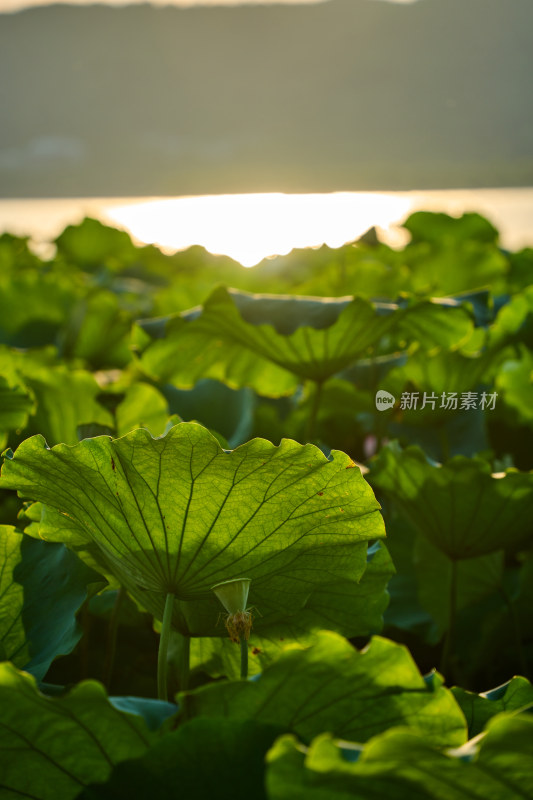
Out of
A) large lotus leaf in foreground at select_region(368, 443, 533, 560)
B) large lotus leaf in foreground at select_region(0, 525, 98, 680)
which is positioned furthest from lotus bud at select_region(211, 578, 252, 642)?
large lotus leaf in foreground at select_region(368, 443, 533, 560)

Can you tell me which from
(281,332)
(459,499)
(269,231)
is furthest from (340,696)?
(269,231)

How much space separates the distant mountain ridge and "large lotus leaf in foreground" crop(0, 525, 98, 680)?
163 cm

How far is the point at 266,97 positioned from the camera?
1515 cm

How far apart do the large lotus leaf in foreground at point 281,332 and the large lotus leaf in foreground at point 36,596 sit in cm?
42

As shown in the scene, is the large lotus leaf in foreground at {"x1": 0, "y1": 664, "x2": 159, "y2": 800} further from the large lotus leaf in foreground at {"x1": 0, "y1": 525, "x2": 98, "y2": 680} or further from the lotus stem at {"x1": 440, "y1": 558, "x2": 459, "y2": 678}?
the lotus stem at {"x1": 440, "y1": 558, "x2": 459, "y2": 678}

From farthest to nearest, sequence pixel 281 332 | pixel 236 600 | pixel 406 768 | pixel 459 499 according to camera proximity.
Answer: pixel 281 332
pixel 459 499
pixel 236 600
pixel 406 768

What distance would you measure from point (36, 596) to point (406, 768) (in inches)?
11.3

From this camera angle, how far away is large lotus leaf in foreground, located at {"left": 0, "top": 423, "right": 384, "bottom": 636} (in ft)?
1.40

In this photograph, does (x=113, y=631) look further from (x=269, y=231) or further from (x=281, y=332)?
(x=269, y=231)

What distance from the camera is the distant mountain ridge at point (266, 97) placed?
2402 mm

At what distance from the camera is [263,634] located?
1.62 feet

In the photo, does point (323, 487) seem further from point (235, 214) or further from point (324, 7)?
point (324, 7)

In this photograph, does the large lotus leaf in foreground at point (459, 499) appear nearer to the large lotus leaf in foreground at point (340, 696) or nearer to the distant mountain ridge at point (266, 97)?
the large lotus leaf in foreground at point (340, 696)

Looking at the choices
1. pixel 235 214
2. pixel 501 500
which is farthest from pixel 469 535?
pixel 235 214
